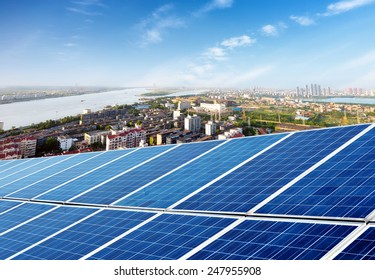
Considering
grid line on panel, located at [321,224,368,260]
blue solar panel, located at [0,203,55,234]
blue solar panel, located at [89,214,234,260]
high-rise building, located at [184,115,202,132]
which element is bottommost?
high-rise building, located at [184,115,202,132]

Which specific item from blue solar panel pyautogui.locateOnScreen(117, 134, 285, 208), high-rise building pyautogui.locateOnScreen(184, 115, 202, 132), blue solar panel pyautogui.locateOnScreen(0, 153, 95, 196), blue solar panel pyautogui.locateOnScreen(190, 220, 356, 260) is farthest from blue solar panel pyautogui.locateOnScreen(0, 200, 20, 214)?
high-rise building pyautogui.locateOnScreen(184, 115, 202, 132)

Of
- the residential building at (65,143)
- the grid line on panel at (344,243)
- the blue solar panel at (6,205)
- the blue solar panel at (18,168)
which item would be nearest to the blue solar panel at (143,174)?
the blue solar panel at (6,205)

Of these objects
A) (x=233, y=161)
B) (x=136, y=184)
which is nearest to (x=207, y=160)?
(x=233, y=161)

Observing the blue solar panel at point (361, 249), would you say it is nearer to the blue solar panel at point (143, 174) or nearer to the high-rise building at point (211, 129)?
the blue solar panel at point (143, 174)

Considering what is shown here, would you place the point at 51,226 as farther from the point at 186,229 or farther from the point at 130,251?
the point at 186,229

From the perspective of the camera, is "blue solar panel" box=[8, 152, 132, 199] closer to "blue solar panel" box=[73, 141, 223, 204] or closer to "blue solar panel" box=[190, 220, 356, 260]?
"blue solar panel" box=[73, 141, 223, 204]

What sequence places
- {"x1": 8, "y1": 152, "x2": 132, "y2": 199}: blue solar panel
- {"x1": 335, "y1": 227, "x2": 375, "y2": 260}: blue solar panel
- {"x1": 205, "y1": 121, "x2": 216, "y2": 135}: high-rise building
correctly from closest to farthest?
{"x1": 335, "y1": 227, "x2": 375, "y2": 260}: blue solar panel, {"x1": 8, "y1": 152, "x2": 132, "y2": 199}: blue solar panel, {"x1": 205, "y1": 121, "x2": 216, "y2": 135}: high-rise building

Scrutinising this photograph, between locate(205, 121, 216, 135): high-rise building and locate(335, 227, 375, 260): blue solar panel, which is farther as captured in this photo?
locate(205, 121, 216, 135): high-rise building
